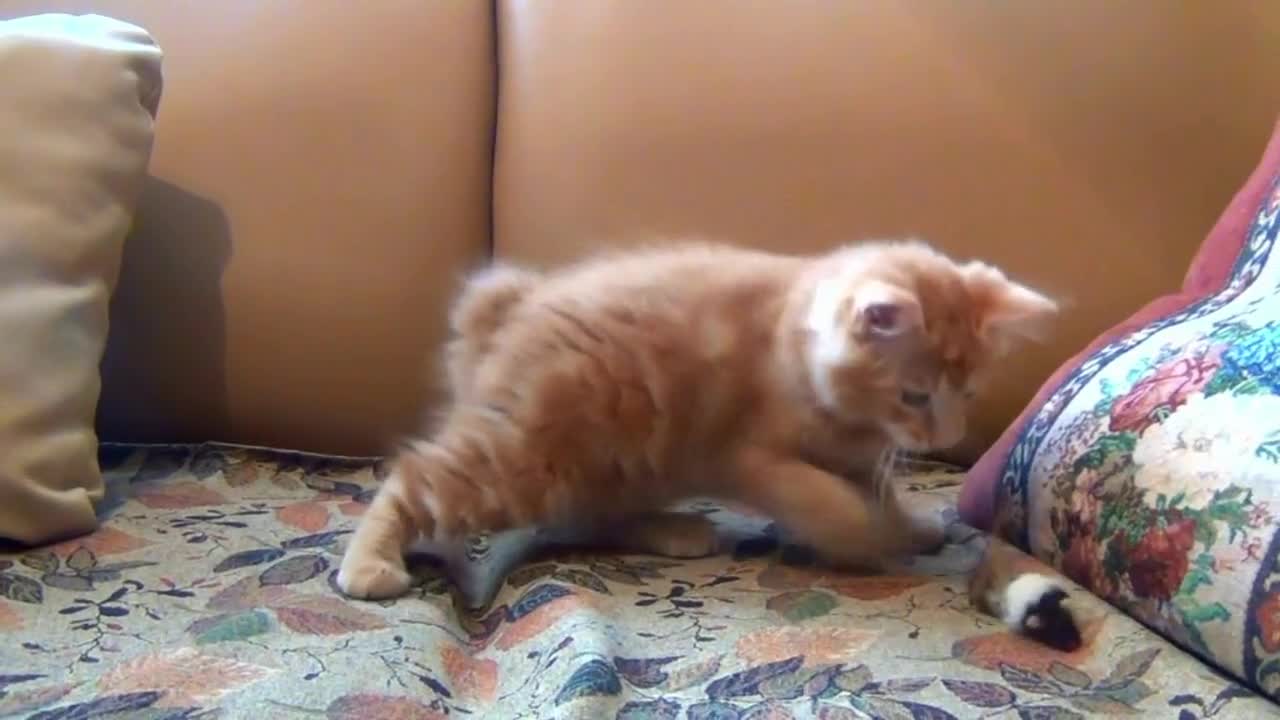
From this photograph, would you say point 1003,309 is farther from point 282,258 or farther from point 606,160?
point 282,258

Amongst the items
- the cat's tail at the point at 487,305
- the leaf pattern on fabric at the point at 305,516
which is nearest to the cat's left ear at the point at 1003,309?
the cat's tail at the point at 487,305

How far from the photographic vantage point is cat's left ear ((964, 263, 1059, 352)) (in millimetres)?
1153

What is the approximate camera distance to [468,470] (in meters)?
1.16

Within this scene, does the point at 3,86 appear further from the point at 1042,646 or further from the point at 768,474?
the point at 1042,646

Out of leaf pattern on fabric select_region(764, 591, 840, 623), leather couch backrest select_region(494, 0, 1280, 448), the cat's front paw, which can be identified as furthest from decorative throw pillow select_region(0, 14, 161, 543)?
leaf pattern on fabric select_region(764, 591, 840, 623)

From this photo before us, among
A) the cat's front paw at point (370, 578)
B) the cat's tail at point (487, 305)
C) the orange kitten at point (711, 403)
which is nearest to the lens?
the cat's front paw at point (370, 578)

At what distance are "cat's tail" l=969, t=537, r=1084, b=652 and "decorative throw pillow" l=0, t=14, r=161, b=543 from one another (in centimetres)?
84

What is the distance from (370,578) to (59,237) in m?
0.48

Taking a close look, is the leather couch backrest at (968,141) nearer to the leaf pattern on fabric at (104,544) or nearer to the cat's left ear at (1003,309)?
the cat's left ear at (1003,309)

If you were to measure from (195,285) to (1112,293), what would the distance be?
1.11m

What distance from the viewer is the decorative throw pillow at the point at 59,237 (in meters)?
1.11

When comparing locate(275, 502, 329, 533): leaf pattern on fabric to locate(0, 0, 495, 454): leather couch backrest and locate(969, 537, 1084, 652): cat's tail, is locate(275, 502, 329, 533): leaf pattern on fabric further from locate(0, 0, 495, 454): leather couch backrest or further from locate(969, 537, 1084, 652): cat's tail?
locate(969, 537, 1084, 652): cat's tail

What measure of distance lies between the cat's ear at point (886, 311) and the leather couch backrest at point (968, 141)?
13.7 inches

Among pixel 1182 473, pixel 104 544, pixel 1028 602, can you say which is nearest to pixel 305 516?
pixel 104 544
